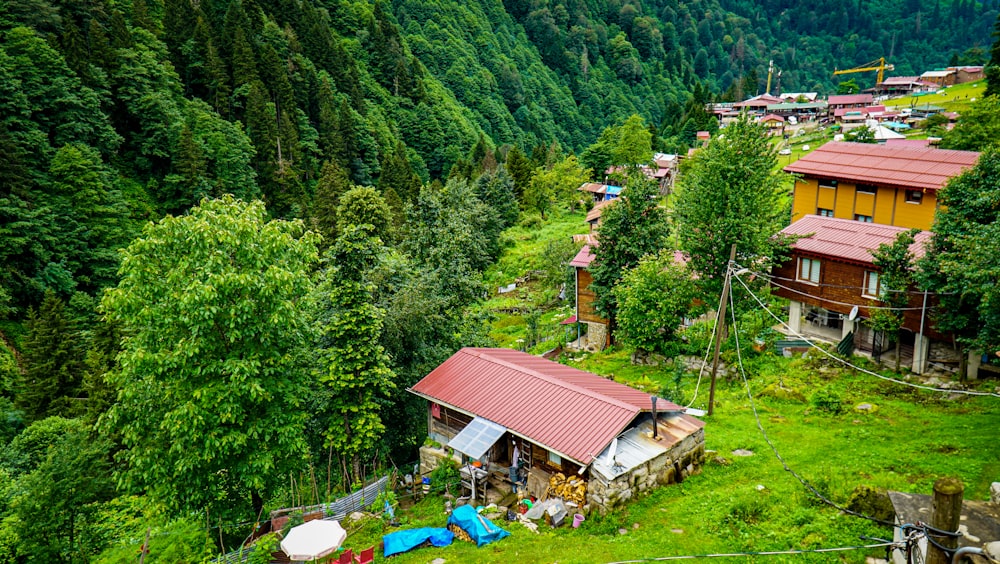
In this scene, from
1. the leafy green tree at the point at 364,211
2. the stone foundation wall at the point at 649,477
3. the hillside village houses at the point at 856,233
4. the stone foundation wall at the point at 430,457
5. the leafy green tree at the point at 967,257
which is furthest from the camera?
the leafy green tree at the point at 364,211

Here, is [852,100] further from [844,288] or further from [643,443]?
[643,443]

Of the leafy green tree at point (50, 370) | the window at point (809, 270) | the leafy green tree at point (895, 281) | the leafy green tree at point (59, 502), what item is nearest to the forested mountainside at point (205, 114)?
the leafy green tree at point (50, 370)

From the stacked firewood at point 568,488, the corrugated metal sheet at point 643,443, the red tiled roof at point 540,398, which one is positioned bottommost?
the stacked firewood at point 568,488

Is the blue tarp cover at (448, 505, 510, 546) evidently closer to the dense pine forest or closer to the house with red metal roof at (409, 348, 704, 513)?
the house with red metal roof at (409, 348, 704, 513)

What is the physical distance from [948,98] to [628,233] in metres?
105

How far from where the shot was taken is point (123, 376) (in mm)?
19406

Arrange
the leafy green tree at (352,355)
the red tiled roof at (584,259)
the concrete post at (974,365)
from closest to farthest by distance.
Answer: the leafy green tree at (352,355) < the concrete post at (974,365) < the red tiled roof at (584,259)

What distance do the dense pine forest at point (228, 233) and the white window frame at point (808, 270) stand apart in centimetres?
1809

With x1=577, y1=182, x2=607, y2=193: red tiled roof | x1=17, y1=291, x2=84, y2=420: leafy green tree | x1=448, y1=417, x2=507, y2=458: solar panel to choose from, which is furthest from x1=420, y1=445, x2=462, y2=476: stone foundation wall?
x1=577, y1=182, x2=607, y2=193: red tiled roof

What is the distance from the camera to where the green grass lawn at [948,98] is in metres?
99.1

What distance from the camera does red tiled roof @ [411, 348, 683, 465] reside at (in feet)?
65.7

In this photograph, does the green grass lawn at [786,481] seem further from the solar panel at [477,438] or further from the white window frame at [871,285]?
the white window frame at [871,285]

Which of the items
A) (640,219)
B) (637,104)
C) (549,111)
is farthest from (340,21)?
(640,219)

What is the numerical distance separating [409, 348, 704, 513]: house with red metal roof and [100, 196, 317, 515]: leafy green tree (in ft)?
20.4
